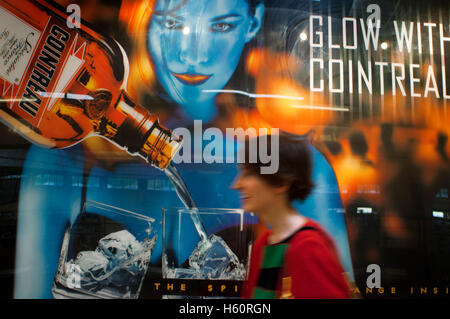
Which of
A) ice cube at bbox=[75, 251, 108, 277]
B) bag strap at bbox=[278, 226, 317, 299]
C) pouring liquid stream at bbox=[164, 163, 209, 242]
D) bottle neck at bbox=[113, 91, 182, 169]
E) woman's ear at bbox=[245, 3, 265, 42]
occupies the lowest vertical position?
ice cube at bbox=[75, 251, 108, 277]

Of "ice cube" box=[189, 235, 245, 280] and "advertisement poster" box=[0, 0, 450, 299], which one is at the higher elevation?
"advertisement poster" box=[0, 0, 450, 299]

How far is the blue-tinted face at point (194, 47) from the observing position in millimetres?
2354

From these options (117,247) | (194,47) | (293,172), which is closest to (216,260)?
(117,247)

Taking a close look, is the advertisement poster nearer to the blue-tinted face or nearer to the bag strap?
the blue-tinted face

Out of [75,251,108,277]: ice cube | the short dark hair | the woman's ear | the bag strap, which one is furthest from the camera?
the woman's ear

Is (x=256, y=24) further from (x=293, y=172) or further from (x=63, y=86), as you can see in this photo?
(x=293, y=172)

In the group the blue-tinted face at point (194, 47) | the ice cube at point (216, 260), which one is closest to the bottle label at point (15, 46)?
the blue-tinted face at point (194, 47)

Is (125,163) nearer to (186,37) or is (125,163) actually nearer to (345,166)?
(186,37)

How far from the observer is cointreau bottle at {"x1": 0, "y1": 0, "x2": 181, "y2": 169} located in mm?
2326

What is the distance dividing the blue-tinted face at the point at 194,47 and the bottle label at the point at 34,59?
51 centimetres

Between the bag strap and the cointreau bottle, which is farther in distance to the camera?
the cointreau bottle

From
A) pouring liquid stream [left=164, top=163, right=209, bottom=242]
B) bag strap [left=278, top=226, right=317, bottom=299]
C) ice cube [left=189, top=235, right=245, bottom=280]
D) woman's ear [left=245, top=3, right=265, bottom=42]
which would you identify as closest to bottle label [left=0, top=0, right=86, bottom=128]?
pouring liquid stream [left=164, top=163, right=209, bottom=242]

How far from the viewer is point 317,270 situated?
3.62 ft

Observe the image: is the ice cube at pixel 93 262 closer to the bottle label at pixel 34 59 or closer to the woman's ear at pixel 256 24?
the bottle label at pixel 34 59
